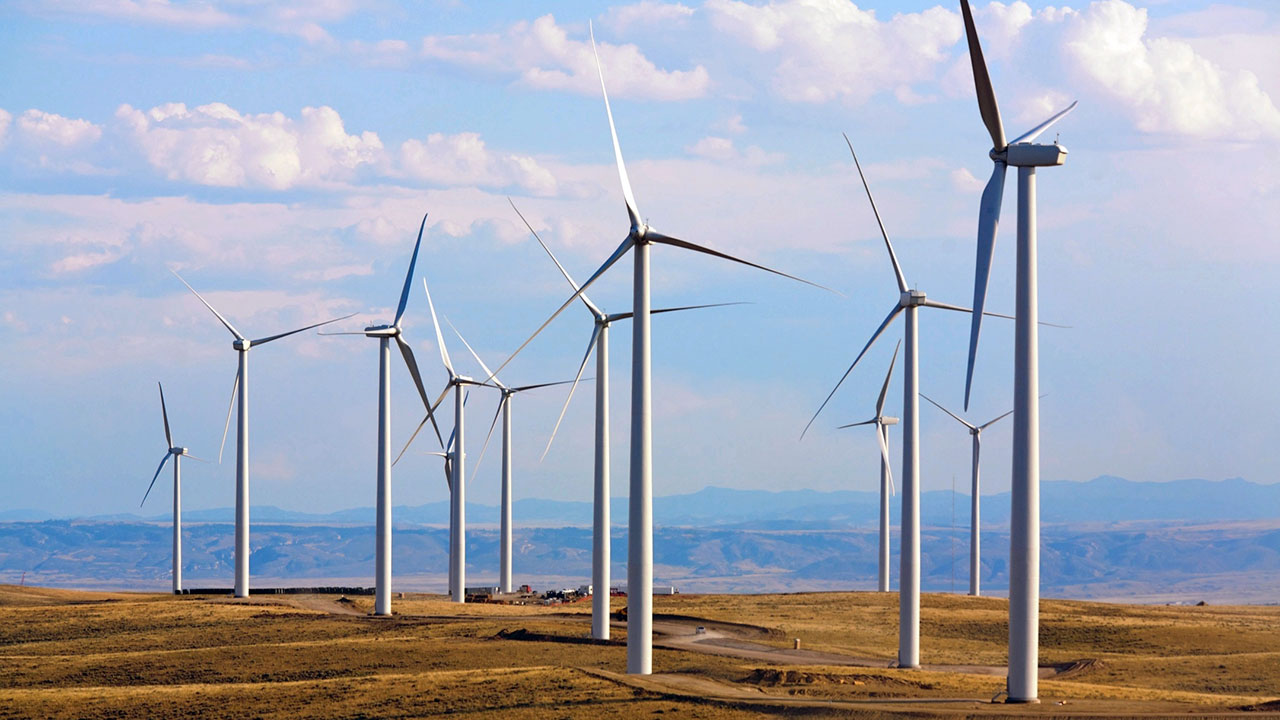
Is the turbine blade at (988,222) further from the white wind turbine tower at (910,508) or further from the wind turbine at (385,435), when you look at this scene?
the wind turbine at (385,435)

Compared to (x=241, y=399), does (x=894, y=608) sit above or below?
below

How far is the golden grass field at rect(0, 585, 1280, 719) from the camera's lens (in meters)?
51.2

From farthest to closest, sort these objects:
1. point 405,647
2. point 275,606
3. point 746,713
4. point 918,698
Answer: point 275,606, point 405,647, point 918,698, point 746,713

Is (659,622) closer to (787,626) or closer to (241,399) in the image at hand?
(787,626)

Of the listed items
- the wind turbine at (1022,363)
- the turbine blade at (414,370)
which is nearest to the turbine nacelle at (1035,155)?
the wind turbine at (1022,363)

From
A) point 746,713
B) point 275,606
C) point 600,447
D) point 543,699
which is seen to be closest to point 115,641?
point 275,606

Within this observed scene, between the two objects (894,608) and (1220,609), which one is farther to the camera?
(1220,609)

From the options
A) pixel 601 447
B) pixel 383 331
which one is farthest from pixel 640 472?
pixel 383 331

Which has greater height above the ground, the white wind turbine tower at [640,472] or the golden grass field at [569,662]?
the white wind turbine tower at [640,472]

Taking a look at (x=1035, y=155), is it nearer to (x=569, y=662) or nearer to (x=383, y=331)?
(x=569, y=662)

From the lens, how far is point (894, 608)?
4176 inches

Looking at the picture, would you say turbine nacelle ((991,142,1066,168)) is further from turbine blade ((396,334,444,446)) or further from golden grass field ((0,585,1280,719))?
turbine blade ((396,334,444,446))

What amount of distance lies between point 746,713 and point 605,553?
67.9ft

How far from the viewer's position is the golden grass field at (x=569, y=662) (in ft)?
168
